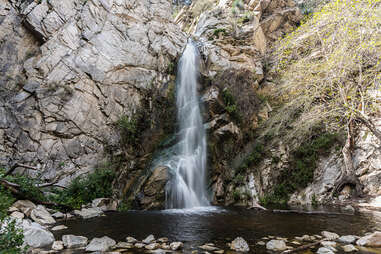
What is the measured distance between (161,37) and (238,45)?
6608 mm

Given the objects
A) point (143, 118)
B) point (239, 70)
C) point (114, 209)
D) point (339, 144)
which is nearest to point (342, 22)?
point (339, 144)

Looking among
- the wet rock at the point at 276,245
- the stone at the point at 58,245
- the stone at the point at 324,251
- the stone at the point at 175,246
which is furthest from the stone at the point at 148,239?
the stone at the point at 324,251

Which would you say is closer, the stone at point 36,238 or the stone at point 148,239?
the stone at point 36,238

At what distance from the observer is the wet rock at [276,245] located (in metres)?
4.72

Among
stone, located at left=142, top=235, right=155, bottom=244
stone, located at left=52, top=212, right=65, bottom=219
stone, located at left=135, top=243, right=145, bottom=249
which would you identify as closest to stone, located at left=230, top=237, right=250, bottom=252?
stone, located at left=142, top=235, right=155, bottom=244

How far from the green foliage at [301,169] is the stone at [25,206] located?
10548mm

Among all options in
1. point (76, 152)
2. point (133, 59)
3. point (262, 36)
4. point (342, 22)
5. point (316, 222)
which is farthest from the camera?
point (262, 36)

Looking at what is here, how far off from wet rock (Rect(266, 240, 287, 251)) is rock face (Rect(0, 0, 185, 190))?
9.31 m

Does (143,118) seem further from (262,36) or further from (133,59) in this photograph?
(262,36)

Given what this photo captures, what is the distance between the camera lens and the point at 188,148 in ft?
43.3

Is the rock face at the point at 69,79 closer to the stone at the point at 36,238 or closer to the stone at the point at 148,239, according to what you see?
the stone at the point at 36,238

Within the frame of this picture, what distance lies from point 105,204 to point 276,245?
26.0 feet

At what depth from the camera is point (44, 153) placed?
10641mm

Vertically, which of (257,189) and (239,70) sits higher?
(239,70)
